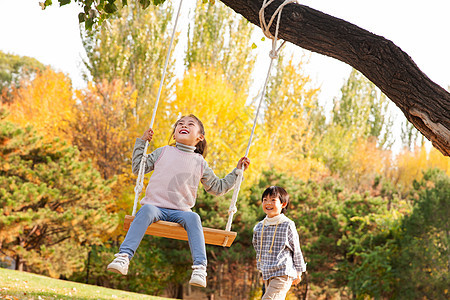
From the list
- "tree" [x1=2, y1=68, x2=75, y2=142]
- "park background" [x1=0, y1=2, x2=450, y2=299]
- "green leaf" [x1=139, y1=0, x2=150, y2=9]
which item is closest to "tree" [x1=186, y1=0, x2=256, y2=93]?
"park background" [x1=0, y1=2, x2=450, y2=299]

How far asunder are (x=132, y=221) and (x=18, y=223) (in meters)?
8.03

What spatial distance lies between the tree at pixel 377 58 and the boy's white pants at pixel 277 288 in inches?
61.5

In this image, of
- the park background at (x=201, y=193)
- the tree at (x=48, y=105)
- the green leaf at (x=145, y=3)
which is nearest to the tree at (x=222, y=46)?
the park background at (x=201, y=193)

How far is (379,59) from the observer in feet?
11.6

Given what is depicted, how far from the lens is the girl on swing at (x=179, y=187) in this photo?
130 inches

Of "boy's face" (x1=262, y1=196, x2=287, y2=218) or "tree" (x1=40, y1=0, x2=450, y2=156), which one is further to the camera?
"boy's face" (x1=262, y1=196, x2=287, y2=218)

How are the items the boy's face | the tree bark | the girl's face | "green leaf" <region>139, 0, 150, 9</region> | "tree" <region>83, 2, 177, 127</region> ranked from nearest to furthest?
1. the tree bark
2. the girl's face
3. the boy's face
4. "green leaf" <region>139, 0, 150, 9</region>
5. "tree" <region>83, 2, 177, 127</region>

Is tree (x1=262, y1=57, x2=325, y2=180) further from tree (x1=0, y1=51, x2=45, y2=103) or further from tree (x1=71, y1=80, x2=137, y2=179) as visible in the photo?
tree (x1=0, y1=51, x2=45, y2=103)

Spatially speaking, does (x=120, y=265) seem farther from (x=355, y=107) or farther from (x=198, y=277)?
(x=355, y=107)

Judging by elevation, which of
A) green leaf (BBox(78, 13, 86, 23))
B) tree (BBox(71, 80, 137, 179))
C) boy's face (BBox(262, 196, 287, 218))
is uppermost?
tree (BBox(71, 80, 137, 179))

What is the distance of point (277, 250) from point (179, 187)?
3.42ft

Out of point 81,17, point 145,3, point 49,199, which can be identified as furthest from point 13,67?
point 145,3

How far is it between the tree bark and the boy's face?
1.26 m

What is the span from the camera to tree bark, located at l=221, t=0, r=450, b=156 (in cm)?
337
